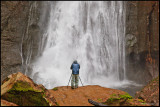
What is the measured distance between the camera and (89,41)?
62.2ft

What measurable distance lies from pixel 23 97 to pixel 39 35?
1487 cm

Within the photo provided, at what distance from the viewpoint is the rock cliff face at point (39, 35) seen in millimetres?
14367

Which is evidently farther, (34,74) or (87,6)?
(87,6)

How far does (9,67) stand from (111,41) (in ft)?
44.9

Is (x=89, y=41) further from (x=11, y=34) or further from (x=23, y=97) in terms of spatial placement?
(x=23, y=97)

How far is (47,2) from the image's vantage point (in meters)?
20.2

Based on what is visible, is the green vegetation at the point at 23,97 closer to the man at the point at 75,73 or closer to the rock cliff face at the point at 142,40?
the man at the point at 75,73

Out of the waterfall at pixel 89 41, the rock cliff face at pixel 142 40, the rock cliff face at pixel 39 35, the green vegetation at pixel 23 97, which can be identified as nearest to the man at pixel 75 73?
the green vegetation at pixel 23 97

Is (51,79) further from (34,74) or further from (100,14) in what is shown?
(100,14)

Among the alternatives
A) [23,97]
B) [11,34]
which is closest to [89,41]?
[11,34]

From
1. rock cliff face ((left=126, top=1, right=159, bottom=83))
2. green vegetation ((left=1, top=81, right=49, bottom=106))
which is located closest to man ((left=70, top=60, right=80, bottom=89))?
green vegetation ((left=1, top=81, right=49, bottom=106))

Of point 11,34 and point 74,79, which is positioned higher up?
point 11,34

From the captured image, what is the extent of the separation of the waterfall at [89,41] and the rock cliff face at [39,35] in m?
1.08


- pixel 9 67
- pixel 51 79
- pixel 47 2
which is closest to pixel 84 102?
pixel 51 79
